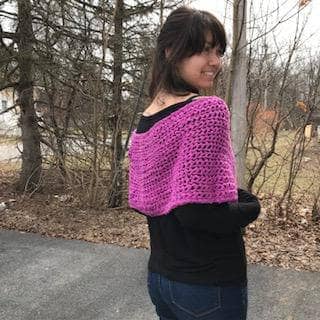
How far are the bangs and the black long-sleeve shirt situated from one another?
18cm

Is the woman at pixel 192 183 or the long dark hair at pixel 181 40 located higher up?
the long dark hair at pixel 181 40

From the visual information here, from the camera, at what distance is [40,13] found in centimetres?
806

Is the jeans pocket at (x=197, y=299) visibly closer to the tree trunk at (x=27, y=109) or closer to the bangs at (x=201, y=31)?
the bangs at (x=201, y=31)

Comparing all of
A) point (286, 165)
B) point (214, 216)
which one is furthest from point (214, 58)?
point (286, 165)

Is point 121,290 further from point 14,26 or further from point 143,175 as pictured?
Result: point 14,26

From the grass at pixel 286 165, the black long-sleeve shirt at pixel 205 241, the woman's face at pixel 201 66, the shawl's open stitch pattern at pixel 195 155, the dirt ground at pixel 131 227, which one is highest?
the woman's face at pixel 201 66

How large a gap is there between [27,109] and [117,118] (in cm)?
237

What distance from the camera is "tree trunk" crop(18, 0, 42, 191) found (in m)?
8.16

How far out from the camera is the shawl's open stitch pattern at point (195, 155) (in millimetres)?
1479

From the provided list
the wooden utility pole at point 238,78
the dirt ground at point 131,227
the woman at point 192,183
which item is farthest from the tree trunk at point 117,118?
the woman at point 192,183

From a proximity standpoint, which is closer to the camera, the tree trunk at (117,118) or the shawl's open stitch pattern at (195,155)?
the shawl's open stitch pattern at (195,155)

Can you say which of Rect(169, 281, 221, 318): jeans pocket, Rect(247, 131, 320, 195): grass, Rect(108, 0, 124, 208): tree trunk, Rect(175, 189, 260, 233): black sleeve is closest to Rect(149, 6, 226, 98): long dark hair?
Rect(175, 189, 260, 233): black sleeve

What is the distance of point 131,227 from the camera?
6.49 metres

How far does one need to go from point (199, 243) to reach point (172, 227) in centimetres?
10
